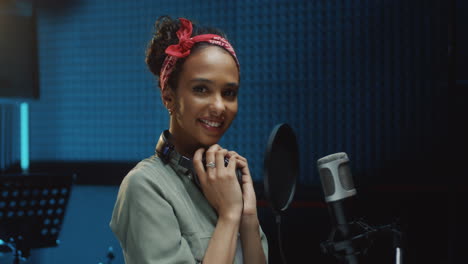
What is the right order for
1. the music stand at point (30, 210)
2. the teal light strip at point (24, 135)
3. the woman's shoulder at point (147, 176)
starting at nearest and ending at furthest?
the woman's shoulder at point (147, 176) → the music stand at point (30, 210) → the teal light strip at point (24, 135)

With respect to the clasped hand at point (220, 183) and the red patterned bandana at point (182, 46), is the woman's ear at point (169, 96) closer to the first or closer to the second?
the red patterned bandana at point (182, 46)

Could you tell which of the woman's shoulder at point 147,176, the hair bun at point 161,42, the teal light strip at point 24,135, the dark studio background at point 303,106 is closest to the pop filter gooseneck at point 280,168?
the woman's shoulder at point 147,176

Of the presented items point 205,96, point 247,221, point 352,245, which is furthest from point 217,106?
point 352,245

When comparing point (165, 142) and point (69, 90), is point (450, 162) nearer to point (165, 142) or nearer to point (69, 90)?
point (165, 142)

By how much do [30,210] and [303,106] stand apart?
3.62 feet

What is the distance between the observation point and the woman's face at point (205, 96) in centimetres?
98

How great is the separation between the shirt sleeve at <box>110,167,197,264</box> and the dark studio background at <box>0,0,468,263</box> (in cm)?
93

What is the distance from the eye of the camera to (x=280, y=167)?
0.99m

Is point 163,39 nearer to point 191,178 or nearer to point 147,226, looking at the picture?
point 191,178

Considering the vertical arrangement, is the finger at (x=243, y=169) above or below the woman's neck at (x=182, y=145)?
below

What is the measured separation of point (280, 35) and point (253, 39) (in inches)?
4.6

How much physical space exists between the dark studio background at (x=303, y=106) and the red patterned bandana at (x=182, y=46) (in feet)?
2.86

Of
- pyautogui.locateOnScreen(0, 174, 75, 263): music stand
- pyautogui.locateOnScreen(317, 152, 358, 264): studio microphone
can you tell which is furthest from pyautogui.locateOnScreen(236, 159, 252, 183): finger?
pyautogui.locateOnScreen(0, 174, 75, 263): music stand

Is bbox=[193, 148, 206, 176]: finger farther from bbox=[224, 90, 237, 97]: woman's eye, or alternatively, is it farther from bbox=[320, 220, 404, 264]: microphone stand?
bbox=[320, 220, 404, 264]: microphone stand
